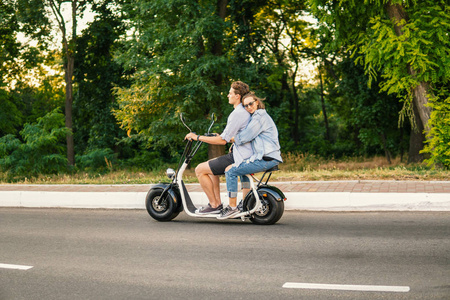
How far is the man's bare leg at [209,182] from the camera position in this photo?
25.9 ft

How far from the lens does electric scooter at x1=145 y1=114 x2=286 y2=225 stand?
7648mm

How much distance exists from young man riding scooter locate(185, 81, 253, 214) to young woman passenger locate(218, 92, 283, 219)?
0.08 m

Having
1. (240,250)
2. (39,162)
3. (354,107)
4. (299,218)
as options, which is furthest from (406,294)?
(354,107)

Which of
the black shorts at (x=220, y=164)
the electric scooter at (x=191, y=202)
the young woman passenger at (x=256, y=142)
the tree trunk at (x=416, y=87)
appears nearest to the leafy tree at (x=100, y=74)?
the tree trunk at (x=416, y=87)

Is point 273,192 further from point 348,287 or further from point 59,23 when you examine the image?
point 59,23

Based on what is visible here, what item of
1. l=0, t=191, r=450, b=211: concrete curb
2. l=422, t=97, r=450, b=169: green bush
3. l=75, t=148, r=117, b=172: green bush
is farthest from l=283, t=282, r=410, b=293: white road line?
l=75, t=148, r=117, b=172: green bush

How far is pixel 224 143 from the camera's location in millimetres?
7660

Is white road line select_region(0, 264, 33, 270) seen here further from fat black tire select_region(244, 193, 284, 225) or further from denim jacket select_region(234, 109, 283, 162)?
denim jacket select_region(234, 109, 283, 162)

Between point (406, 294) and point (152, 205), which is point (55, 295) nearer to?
point (406, 294)

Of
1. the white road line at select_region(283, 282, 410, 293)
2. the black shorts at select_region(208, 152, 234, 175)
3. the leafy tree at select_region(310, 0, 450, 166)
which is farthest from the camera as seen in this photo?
the leafy tree at select_region(310, 0, 450, 166)

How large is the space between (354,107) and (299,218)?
18.8m

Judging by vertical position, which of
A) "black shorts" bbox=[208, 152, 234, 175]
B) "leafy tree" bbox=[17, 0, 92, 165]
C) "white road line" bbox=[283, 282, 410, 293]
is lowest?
"white road line" bbox=[283, 282, 410, 293]

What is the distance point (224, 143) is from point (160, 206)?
1.59 metres

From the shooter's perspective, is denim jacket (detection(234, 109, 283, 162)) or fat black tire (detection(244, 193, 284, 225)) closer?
denim jacket (detection(234, 109, 283, 162))
